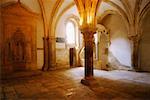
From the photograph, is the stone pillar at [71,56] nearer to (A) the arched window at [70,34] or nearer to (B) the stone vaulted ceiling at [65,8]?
(A) the arched window at [70,34]

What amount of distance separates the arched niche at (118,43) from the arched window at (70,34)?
2288mm

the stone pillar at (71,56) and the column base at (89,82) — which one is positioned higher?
the stone pillar at (71,56)

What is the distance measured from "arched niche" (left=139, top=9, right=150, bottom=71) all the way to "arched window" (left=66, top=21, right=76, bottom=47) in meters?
4.24

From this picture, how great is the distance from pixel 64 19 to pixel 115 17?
127 inches

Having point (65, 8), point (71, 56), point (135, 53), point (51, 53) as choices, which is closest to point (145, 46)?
point (135, 53)

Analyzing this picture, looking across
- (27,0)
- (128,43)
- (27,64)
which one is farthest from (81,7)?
(128,43)

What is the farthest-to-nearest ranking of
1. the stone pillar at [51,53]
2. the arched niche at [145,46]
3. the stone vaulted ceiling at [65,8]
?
1. the stone pillar at [51,53]
2. the arched niche at [145,46]
3. the stone vaulted ceiling at [65,8]

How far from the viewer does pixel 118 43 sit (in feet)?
31.3

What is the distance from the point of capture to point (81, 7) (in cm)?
535

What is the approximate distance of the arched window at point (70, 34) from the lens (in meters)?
10.2

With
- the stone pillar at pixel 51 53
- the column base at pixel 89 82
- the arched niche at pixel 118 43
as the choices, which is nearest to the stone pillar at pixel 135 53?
the arched niche at pixel 118 43

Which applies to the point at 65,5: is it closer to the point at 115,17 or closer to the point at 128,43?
the point at 115,17

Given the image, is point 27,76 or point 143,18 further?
point 143,18

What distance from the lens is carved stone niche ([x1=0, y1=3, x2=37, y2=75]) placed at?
22.7 ft
